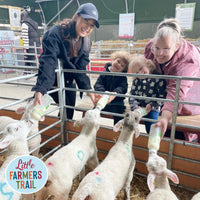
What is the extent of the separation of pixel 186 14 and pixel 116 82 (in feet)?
22.1

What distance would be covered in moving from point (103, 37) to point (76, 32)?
26.7 feet

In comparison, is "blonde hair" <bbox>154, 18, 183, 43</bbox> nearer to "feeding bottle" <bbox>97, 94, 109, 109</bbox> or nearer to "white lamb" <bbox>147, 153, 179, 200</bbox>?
"feeding bottle" <bbox>97, 94, 109, 109</bbox>

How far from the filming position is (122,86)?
7.32 ft

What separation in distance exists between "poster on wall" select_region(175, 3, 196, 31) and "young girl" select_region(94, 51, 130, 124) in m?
6.44

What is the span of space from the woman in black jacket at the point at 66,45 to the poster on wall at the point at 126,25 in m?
7.09

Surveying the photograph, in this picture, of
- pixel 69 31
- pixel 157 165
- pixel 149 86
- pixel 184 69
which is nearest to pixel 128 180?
pixel 157 165

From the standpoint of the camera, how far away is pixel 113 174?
1.30m

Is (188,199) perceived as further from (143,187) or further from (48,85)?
(48,85)

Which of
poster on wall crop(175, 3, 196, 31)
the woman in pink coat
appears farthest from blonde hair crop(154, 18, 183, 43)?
poster on wall crop(175, 3, 196, 31)

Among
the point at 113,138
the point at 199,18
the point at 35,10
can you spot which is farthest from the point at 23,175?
the point at 35,10

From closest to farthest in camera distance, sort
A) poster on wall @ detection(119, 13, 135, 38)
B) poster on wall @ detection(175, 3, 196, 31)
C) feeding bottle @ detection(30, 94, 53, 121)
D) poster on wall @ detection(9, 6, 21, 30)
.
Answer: feeding bottle @ detection(30, 94, 53, 121) → poster on wall @ detection(175, 3, 196, 31) → poster on wall @ detection(119, 13, 135, 38) → poster on wall @ detection(9, 6, 21, 30)

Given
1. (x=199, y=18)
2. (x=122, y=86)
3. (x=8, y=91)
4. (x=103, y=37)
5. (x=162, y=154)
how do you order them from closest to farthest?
(x=162, y=154) < (x=122, y=86) < (x=8, y=91) < (x=199, y=18) < (x=103, y=37)

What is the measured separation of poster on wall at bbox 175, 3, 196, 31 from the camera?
285 inches

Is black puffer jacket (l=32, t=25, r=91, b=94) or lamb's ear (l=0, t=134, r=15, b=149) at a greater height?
black puffer jacket (l=32, t=25, r=91, b=94)
